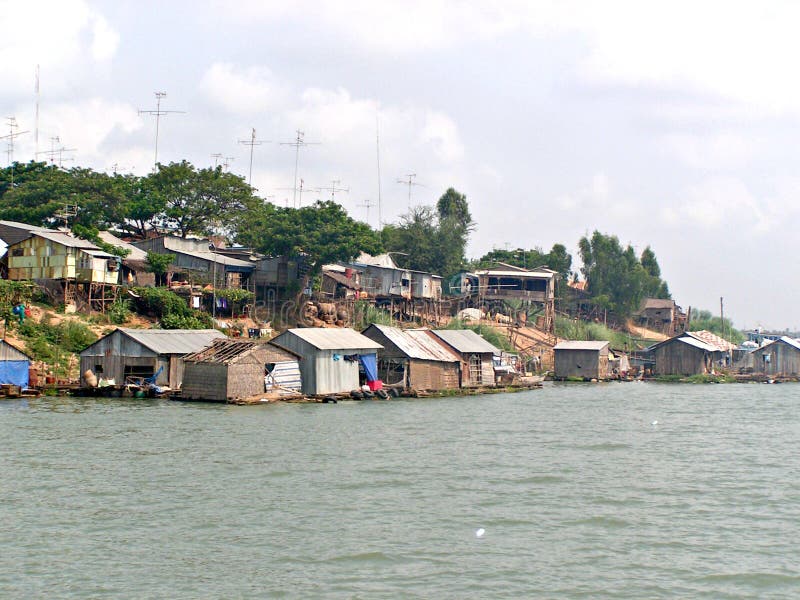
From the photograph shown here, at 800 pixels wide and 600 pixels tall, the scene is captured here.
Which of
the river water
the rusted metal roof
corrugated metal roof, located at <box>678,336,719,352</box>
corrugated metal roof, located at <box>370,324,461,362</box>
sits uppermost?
corrugated metal roof, located at <box>678,336,719,352</box>

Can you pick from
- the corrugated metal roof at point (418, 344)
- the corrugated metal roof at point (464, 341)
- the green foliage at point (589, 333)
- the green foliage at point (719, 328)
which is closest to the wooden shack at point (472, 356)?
the corrugated metal roof at point (464, 341)

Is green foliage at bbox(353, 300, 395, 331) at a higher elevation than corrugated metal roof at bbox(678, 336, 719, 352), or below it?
higher

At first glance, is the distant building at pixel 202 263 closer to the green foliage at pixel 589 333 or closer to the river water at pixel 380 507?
the river water at pixel 380 507

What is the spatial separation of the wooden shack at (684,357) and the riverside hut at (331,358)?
28.0 m

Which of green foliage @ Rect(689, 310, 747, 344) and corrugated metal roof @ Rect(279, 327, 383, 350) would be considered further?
green foliage @ Rect(689, 310, 747, 344)

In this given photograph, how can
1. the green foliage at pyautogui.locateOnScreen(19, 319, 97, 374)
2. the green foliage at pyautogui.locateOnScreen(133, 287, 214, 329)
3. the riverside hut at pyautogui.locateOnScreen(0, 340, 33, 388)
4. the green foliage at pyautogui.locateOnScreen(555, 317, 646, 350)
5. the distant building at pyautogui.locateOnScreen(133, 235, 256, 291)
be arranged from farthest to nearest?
the green foliage at pyautogui.locateOnScreen(555, 317, 646, 350), the distant building at pyautogui.locateOnScreen(133, 235, 256, 291), the green foliage at pyautogui.locateOnScreen(133, 287, 214, 329), the green foliage at pyautogui.locateOnScreen(19, 319, 97, 374), the riverside hut at pyautogui.locateOnScreen(0, 340, 33, 388)

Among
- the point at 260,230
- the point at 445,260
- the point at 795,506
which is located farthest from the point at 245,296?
the point at 795,506

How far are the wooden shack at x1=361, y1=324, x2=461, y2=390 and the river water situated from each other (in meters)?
10.6

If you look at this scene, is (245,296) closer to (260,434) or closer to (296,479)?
(260,434)

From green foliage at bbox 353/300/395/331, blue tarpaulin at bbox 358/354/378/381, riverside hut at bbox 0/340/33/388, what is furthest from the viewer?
green foliage at bbox 353/300/395/331

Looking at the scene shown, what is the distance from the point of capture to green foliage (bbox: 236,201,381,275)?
52969mm

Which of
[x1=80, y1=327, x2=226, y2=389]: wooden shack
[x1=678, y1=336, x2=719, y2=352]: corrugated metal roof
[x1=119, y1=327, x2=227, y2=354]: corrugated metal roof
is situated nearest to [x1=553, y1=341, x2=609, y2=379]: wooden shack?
[x1=678, y1=336, x2=719, y2=352]: corrugated metal roof

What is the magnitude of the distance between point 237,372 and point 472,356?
56.1 feet

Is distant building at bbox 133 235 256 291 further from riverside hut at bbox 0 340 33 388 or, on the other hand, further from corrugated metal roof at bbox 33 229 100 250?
riverside hut at bbox 0 340 33 388
